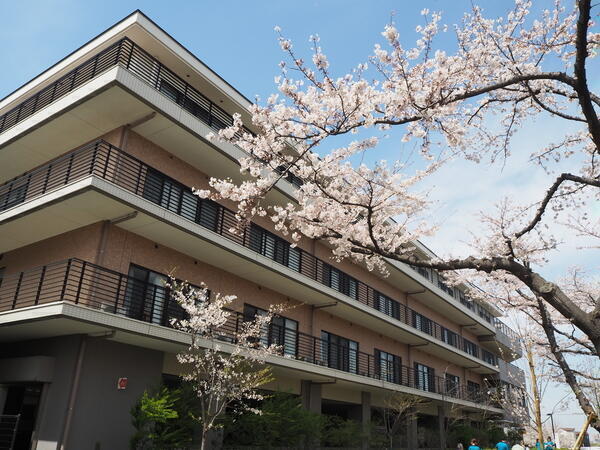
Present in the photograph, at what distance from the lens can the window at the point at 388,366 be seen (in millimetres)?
28244

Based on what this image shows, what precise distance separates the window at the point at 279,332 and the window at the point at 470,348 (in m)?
28.1

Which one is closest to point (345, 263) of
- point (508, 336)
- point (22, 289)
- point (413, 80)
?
point (22, 289)

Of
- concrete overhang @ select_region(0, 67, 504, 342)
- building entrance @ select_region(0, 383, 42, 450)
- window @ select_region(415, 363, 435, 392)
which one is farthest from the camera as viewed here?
window @ select_region(415, 363, 435, 392)

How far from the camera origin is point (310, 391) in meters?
21.8

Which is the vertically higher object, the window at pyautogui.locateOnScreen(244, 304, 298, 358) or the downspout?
the window at pyautogui.locateOnScreen(244, 304, 298, 358)

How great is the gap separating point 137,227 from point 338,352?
13189 mm

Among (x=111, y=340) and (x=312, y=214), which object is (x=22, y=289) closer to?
(x=111, y=340)

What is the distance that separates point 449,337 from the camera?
41.0 metres

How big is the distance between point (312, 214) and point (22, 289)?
10.6m

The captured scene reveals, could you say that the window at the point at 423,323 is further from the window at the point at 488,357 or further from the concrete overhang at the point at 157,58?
the concrete overhang at the point at 157,58

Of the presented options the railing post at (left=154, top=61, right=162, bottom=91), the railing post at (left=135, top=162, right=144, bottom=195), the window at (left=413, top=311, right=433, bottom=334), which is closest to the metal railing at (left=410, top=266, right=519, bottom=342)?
the window at (left=413, top=311, right=433, bottom=334)

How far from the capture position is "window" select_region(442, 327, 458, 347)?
1558 inches

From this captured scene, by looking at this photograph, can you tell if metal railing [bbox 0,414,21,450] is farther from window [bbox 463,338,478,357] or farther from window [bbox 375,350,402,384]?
window [bbox 463,338,478,357]

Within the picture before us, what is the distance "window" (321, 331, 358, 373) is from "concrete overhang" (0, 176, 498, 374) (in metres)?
3.02
